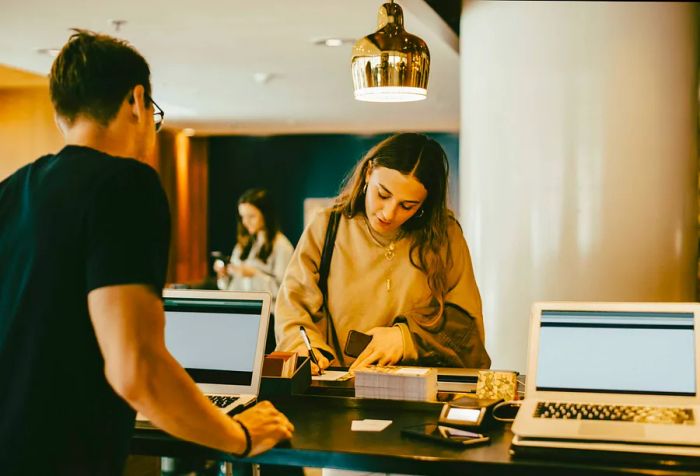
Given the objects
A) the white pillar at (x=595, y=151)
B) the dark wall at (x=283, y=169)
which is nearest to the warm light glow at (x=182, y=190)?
the dark wall at (x=283, y=169)

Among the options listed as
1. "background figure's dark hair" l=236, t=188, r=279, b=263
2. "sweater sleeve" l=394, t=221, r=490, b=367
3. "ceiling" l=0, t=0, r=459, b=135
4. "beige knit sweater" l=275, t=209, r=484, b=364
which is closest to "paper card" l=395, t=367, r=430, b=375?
"sweater sleeve" l=394, t=221, r=490, b=367

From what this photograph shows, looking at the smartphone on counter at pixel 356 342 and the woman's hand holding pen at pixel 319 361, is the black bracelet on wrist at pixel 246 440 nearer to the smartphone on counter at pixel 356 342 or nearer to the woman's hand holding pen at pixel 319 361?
the woman's hand holding pen at pixel 319 361

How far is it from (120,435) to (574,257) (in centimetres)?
297

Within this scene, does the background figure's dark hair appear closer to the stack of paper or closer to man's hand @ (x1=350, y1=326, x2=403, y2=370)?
man's hand @ (x1=350, y1=326, x2=403, y2=370)

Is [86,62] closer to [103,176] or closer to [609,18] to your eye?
[103,176]

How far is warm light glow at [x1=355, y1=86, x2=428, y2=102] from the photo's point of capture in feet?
7.88

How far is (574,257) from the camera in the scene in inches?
159

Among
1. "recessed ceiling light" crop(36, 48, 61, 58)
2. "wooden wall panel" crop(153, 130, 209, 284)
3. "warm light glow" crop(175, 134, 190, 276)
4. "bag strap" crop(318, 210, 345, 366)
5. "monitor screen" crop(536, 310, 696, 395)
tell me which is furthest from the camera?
"warm light glow" crop(175, 134, 190, 276)

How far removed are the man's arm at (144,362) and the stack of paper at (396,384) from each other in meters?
0.78

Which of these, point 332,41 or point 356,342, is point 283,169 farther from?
point 356,342

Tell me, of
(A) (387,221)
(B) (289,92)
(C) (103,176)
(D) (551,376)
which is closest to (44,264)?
(C) (103,176)

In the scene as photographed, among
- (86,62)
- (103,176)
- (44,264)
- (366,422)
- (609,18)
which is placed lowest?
(366,422)

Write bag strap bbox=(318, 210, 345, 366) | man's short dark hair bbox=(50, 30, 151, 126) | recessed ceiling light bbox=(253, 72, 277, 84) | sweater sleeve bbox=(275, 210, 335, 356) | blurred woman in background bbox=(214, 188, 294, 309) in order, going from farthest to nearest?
recessed ceiling light bbox=(253, 72, 277, 84), blurred woman in background bbox=(214, 188, 294, 309), bag strap bbox=(318, 210, 345, 366), sweater sleeve bbox=(275, 210, 335, 356), man's short dark hair bbox=(50, 30, 151, 126)

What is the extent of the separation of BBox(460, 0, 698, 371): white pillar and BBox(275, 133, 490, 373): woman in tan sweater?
57.9 inches
